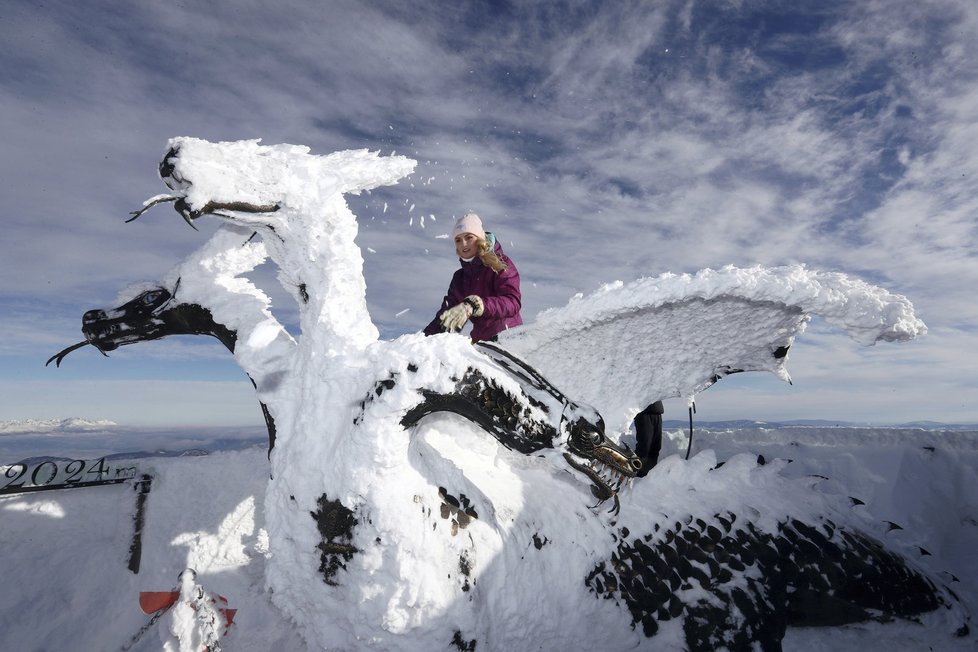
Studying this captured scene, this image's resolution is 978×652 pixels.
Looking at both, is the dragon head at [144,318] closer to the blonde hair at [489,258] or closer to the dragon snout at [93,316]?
the dragon snout at [93,316]

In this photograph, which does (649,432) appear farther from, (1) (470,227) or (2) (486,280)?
(1) (470,227)

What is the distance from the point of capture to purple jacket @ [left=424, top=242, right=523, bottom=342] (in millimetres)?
2193

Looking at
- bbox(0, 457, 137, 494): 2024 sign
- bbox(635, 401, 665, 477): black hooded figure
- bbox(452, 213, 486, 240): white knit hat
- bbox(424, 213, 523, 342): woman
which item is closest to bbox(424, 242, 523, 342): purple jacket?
bbox(424, 213, 523, 342): woman

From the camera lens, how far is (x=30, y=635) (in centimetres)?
181

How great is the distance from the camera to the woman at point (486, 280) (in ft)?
7.04

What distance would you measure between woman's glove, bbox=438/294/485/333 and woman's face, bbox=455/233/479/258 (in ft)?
1.69

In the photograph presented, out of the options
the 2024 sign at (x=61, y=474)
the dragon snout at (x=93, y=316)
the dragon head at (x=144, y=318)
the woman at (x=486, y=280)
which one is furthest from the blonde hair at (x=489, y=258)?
the 2024 sign at (x=61, y=474)

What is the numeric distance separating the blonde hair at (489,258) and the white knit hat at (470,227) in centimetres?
4

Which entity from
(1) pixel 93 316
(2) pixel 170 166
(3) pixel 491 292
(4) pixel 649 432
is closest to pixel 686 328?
(3) pixel 491 292

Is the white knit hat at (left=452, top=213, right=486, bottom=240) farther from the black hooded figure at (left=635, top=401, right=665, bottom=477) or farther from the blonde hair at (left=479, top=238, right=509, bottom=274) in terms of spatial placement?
the black hooded figure at (left=635, top=401, right=665, bottom=477)

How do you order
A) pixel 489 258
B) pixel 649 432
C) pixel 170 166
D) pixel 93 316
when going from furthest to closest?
pixel 649 432, pixel 489 258, pixel 93 316, pixel 170 166

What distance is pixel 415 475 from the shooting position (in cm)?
152

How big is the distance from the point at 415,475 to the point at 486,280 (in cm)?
119

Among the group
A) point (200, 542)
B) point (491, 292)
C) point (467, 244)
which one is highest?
point (467, 244)
